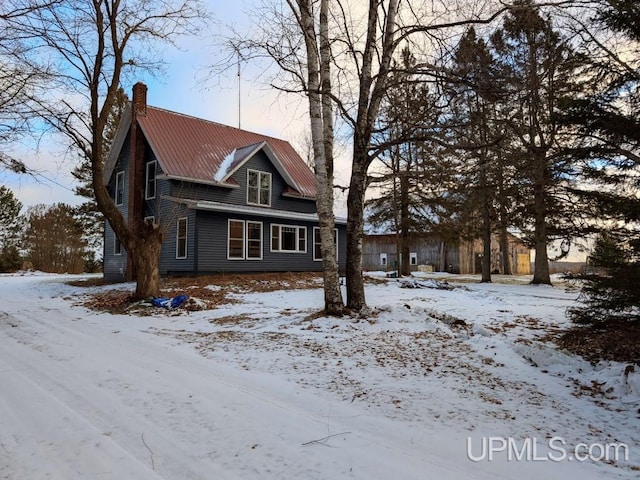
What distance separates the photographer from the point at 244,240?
2005 centimetres

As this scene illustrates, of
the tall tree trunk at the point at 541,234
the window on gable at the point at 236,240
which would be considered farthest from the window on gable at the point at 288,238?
the tall tree trunk at the point at 541,234

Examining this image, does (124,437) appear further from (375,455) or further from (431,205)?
(431,205)

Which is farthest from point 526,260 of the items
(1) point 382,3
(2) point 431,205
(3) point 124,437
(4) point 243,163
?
(3) point 124,437

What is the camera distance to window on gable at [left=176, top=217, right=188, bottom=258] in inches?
743

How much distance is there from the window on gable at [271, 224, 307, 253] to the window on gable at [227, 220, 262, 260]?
916 millimetres

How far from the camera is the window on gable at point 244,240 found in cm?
1967

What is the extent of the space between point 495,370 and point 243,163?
17.4 m

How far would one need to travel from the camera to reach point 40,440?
3.13 metres

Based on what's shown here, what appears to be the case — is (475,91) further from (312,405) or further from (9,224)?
(9,224)

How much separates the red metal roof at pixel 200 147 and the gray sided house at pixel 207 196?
6 centimetres

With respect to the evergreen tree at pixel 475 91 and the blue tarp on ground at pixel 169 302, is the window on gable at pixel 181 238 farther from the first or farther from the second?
the evergreen tree at pixel 475 91

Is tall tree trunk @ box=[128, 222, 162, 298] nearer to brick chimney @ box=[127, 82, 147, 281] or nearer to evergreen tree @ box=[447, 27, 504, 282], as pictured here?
evergreen tree @ box=[447, 27, 504, 282]

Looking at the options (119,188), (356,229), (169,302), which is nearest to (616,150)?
(356,229)

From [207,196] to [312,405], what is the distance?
Answer: 16.7 metres
